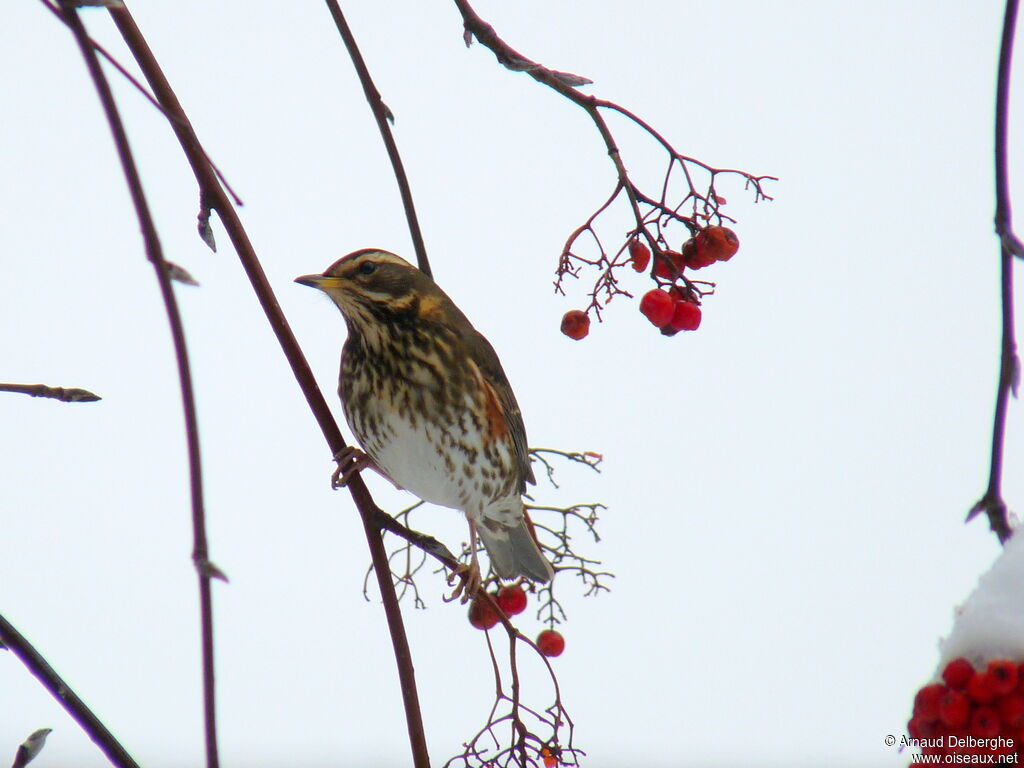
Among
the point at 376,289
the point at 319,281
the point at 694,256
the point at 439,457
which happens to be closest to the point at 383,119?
the point at 694,256

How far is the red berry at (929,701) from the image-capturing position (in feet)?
3.98

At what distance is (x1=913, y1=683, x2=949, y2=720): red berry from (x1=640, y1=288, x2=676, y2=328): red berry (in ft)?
2.85

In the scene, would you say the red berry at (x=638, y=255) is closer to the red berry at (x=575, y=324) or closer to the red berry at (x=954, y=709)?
the red berry at (x=575, y=324)

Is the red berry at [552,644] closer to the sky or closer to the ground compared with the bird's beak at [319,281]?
closer to the ground

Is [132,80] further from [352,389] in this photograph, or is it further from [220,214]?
[352,389]

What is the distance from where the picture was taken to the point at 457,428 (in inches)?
113

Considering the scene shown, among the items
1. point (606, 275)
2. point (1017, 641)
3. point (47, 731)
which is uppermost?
point (606, 275)

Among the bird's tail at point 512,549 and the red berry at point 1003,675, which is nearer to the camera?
the red berry at point 1003,675

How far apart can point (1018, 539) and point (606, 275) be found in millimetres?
924

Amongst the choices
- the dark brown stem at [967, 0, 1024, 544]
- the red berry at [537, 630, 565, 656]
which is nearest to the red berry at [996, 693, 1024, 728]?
the dark brown stem at [967, 0, 1024, 544]

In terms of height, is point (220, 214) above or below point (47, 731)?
above

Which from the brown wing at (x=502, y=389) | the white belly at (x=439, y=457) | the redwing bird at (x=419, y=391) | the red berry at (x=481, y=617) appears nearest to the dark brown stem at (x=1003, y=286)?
the red berry at (x=481, y=617)

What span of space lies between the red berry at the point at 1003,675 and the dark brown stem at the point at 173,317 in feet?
2.66

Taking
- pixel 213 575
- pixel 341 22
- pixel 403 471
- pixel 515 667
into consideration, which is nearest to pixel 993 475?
pixel 213 575
